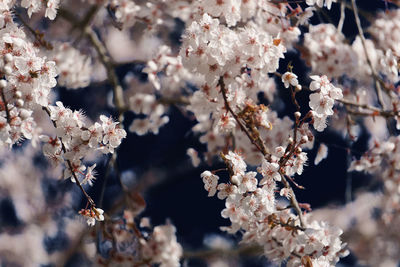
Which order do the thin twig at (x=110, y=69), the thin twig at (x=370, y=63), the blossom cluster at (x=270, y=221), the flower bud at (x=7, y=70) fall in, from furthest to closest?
the thin twig at (x=110, y=69) → the thin twig at (x=370, y=63) → the blossom cluster at (x=270, y=221) → the flower bud at (x=7, y=70)

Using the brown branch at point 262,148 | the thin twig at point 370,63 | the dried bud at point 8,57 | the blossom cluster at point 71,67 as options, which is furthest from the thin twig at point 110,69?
the thin twig at point 370,63

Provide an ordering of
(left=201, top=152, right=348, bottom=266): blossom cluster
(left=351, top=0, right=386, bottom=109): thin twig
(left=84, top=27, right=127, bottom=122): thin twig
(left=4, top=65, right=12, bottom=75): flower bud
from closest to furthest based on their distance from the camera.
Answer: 1. (left=4, top=65, right=12, bottom=75): flower bud
2. (left=201, top=152, right=348, bottom=266): blossom cluster
3. (left=351, top=0, right=386, bottom=109): thin twig
4. (left=84, top=27, right=127, bottom=122): thin twig

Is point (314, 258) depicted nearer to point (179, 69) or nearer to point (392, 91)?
point (392, 91)

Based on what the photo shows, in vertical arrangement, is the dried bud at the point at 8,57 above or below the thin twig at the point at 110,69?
above

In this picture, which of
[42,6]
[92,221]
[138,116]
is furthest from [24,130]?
[138,116]

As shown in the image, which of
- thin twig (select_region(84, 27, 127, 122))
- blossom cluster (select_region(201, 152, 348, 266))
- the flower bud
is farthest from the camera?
thin twig (select_region(84, 27, 127, 122))

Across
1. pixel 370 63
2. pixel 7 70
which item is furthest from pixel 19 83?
pixel 370 63

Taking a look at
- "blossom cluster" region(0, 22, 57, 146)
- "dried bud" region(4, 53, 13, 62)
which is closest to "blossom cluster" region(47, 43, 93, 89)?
"blossom cluster" region(0, 22, 57, 146)

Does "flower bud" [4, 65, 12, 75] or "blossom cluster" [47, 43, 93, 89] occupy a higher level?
"flower bud" [4, 65, 12, 75]

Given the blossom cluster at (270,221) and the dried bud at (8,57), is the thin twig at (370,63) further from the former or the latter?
the dried bud at (8,57)

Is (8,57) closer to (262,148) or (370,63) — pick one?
(262,148)

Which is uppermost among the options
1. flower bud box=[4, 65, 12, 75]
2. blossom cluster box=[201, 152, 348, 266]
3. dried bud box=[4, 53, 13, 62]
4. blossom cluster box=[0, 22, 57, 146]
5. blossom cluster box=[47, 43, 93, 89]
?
dried bud box=[4, 53, 13, 62]

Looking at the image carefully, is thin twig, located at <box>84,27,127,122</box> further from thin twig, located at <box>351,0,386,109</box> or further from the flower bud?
thin twig, located at <box>351,0,386,109</box>
